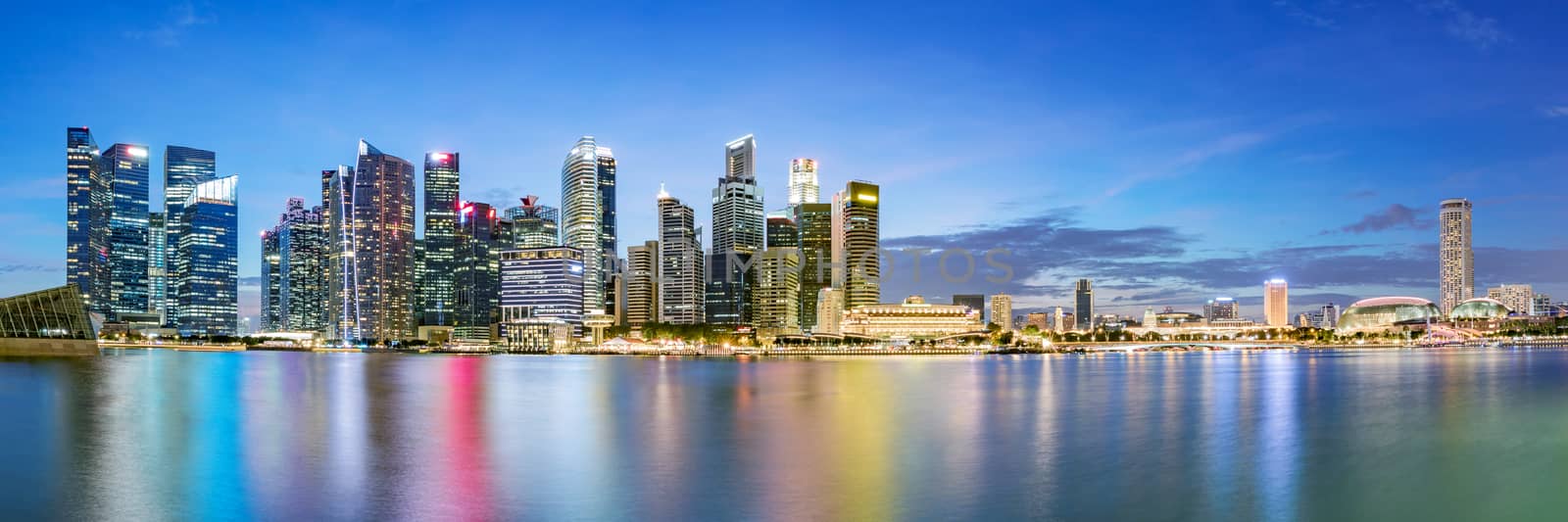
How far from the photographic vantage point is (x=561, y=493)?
2217cm

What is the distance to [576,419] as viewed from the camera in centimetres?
4062

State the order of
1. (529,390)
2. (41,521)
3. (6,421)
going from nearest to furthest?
(41,521), (6,421), (529,390)

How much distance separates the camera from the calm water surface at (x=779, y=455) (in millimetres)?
20844

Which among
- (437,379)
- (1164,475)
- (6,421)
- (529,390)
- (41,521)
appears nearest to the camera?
(41,521)

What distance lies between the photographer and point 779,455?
28.4m

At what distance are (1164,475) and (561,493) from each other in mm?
15287

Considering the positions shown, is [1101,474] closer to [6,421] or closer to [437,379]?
[6,421]

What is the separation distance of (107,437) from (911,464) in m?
26.0

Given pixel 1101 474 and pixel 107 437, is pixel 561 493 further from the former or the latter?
pixel 107 437

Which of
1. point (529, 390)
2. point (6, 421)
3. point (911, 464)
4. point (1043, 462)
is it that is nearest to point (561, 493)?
point (911, 464)

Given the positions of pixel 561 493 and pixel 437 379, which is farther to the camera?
pixel 437 379

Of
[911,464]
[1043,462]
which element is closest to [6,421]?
[911,464]

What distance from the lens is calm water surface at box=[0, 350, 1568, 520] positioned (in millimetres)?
20844

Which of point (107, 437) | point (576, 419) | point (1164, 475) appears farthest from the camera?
point (576, 419)
